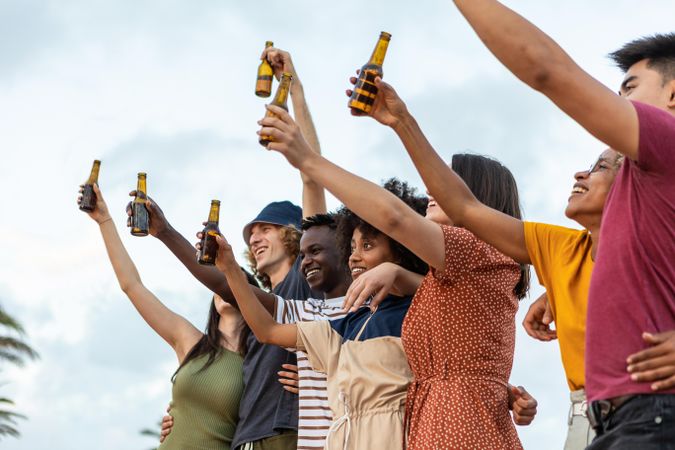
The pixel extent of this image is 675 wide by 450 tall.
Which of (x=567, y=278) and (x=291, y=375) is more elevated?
(x=291, y=375)

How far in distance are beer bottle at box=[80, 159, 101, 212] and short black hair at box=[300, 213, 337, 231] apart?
1.77m

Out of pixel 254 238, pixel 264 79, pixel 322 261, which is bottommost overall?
pixel 322 261

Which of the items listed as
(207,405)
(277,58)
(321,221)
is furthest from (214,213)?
(207,405)

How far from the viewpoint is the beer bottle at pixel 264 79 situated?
5556 millimetres

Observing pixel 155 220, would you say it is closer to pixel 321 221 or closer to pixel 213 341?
pixel 213 341

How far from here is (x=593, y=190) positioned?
11.7 feet

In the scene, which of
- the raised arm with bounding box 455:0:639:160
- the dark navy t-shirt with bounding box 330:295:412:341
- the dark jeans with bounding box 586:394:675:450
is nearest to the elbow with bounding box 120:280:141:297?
the dark navy t-shirt with bounding box 330:295:412:341

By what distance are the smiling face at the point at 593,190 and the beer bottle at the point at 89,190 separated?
430 cm

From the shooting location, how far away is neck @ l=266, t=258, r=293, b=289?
6738 millimetres

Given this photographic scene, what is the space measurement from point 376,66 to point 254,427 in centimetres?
239

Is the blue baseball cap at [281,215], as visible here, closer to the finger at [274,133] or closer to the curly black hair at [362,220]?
the curly black hair at [362,220]

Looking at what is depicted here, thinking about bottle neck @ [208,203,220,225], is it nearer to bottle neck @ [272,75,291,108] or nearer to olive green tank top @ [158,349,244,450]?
olive green tank top @ [158,349,244,450]

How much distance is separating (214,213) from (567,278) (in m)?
2.95

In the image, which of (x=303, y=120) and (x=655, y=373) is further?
(x=303, y=120)
